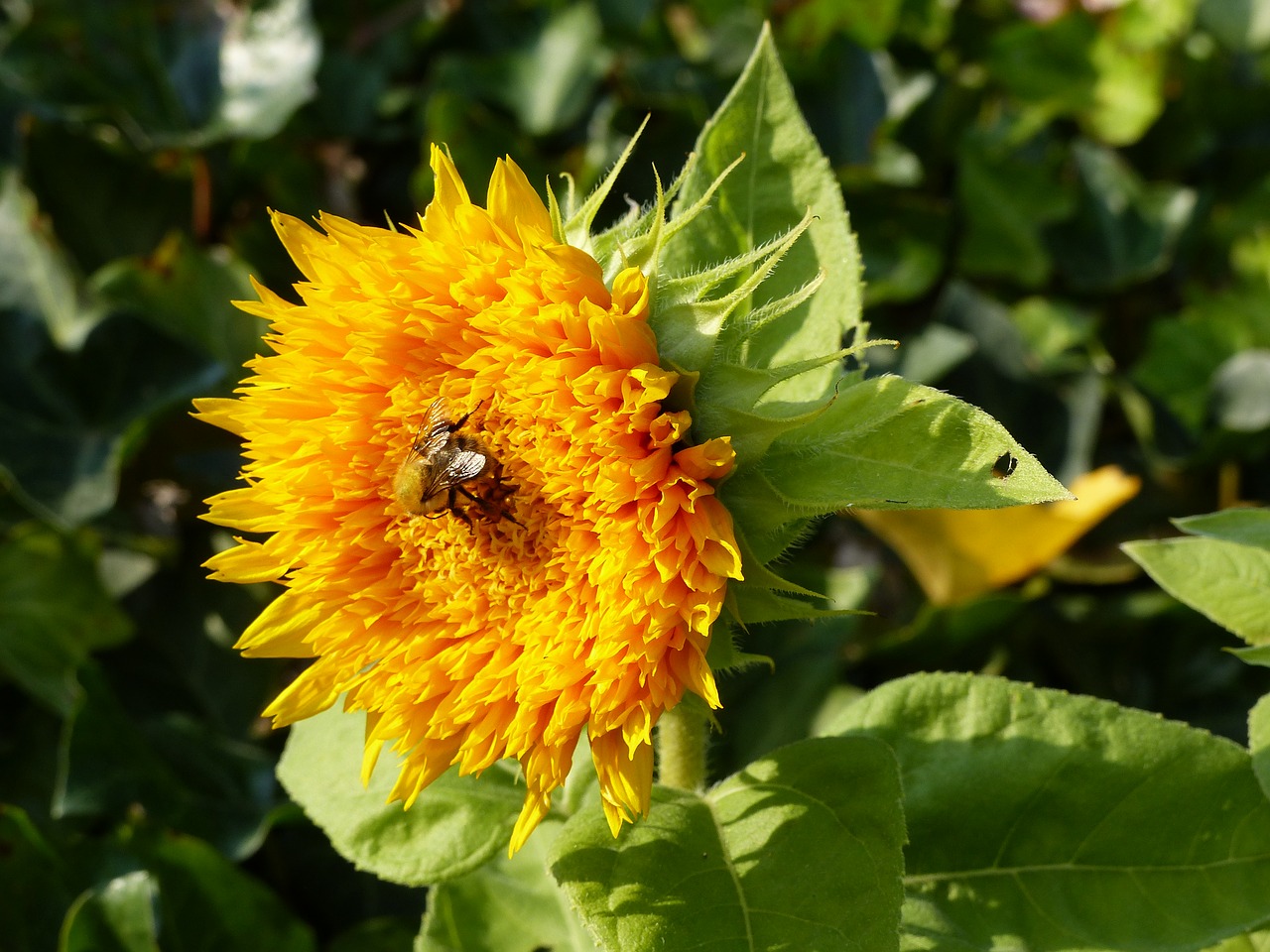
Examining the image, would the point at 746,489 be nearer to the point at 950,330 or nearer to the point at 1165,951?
the point at 1165,951

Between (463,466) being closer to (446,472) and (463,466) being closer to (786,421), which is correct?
(446,472)

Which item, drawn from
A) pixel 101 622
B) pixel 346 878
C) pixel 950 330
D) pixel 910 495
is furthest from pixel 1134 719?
pixel 101 622

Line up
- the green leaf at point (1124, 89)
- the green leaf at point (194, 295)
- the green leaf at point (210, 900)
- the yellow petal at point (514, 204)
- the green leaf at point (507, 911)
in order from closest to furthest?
the yellow petal at point (514, 204) → the green leaf at point (507, 911) → the green leaf at point (210, 900) → the green leaf at point (194, 295) → the green leaf at point (1124, 89)

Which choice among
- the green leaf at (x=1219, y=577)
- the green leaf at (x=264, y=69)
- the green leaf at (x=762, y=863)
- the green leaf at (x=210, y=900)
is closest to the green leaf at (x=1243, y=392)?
the green leaf at (x=1219, y=577)

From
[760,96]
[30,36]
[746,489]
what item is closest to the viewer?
[746,489]

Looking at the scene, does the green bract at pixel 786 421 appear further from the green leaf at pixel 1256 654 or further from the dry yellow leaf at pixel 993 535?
the dry yellow leaf at pixel 993 535
